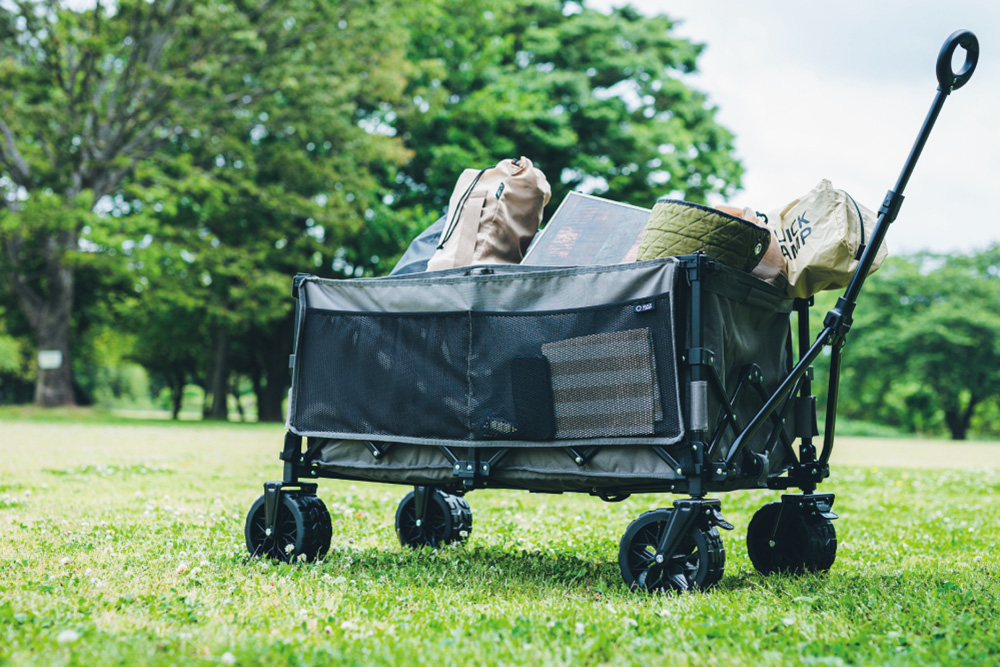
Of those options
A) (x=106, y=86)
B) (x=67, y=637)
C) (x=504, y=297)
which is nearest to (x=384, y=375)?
(x=504, y=297)

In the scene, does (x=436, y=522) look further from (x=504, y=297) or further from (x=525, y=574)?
(x=504, y=297)

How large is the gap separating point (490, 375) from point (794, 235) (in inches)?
62.5

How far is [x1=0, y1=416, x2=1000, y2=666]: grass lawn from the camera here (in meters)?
2.90

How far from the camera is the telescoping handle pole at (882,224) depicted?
3947 mm

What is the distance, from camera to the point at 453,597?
152 inches

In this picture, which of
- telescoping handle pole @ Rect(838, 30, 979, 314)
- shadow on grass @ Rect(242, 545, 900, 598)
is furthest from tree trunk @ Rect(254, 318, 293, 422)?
telescoping handle pole @ Rect(838, 30, 979, 314)

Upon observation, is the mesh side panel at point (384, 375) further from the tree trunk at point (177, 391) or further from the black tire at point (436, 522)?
the tree trunk at point (177, 391)

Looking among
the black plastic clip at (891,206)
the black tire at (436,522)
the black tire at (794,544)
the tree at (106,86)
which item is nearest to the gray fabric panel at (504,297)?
the black plastic clip at (891,206)

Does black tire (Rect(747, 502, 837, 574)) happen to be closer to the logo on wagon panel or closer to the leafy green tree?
the logo on wagon panel

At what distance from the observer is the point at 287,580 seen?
4121mm

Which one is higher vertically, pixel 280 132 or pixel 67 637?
pixel 280 132

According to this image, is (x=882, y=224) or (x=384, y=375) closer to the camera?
(x=882, y=224)

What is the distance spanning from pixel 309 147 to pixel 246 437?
10.8 m

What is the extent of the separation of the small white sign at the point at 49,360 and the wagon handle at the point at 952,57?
2416 cm
